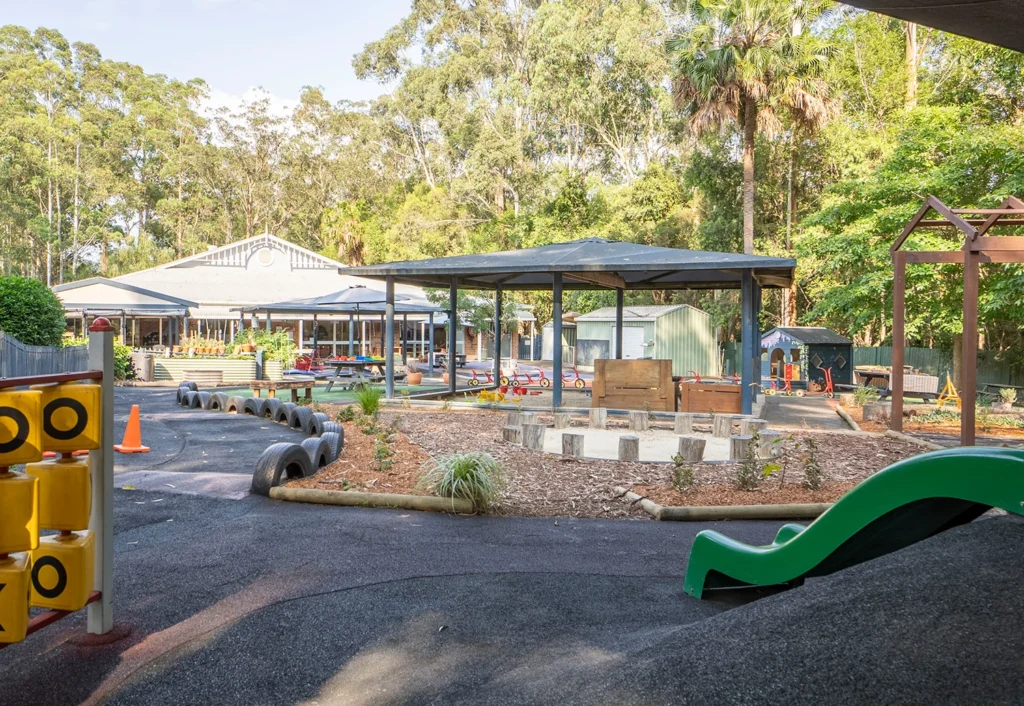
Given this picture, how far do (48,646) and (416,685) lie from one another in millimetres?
1929

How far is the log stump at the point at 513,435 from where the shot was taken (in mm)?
10605

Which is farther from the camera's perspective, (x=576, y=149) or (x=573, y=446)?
(x=576, y=149)

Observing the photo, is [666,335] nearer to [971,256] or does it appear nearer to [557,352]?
[557,352]

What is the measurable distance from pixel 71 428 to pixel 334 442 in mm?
5530

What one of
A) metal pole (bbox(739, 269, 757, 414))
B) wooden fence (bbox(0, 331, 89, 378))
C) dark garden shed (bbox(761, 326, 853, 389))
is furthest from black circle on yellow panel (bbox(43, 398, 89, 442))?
dark garden shed (bbox(761, 326, 853, 389))

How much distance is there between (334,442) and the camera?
8914mm

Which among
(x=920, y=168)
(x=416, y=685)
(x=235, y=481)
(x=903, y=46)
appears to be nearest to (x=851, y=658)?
(x=416, y=685)

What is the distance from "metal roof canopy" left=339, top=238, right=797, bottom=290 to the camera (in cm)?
1388

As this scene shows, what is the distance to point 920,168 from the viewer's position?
19438mm

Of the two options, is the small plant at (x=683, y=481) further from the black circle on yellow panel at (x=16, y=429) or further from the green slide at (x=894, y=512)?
the black circle on yellow panel at (x=16, y=429)

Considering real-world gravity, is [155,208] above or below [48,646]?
above

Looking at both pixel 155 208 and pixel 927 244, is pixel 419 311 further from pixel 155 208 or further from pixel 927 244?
pixel 155 208

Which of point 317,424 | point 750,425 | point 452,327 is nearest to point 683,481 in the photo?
point 750,425

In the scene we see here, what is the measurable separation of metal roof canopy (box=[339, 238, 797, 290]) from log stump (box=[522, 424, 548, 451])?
5109 mm
